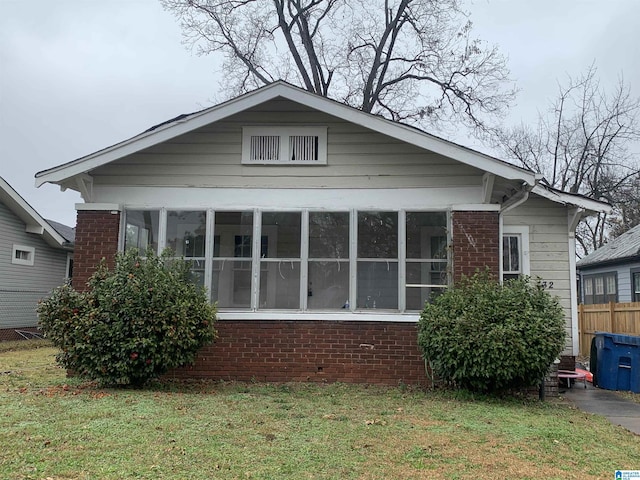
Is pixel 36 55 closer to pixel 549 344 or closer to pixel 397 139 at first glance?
pixel 397 139

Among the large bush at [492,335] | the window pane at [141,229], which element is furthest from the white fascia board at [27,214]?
the large bush at [492,335]

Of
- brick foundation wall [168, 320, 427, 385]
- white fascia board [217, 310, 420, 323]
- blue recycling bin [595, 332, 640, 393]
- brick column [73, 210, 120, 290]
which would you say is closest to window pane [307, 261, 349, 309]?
white fascia board [217, 310, 420, 323]

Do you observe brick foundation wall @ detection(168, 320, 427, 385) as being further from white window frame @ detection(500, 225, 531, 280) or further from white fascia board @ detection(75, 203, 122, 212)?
white window frame @ detection(500, 225, 531, 280)

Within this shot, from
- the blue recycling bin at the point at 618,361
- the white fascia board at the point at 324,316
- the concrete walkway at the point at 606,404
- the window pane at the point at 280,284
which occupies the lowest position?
the concrete walkway at the point at 606,404

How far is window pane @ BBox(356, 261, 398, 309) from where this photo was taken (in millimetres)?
8258

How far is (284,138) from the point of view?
27.9 ft

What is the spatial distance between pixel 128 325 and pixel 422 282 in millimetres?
4259

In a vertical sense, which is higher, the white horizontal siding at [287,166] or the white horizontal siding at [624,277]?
the white horizontal siding at [287,166]

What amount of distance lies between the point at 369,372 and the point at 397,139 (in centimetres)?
353

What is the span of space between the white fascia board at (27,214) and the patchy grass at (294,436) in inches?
368

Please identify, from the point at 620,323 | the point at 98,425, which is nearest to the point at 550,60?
the point at 620,323

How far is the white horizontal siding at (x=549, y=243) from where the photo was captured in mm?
9734

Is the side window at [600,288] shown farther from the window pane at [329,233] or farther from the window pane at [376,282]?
the window pane at [329,233]

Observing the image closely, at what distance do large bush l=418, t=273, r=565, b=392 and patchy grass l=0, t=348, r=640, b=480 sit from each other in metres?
0.42
